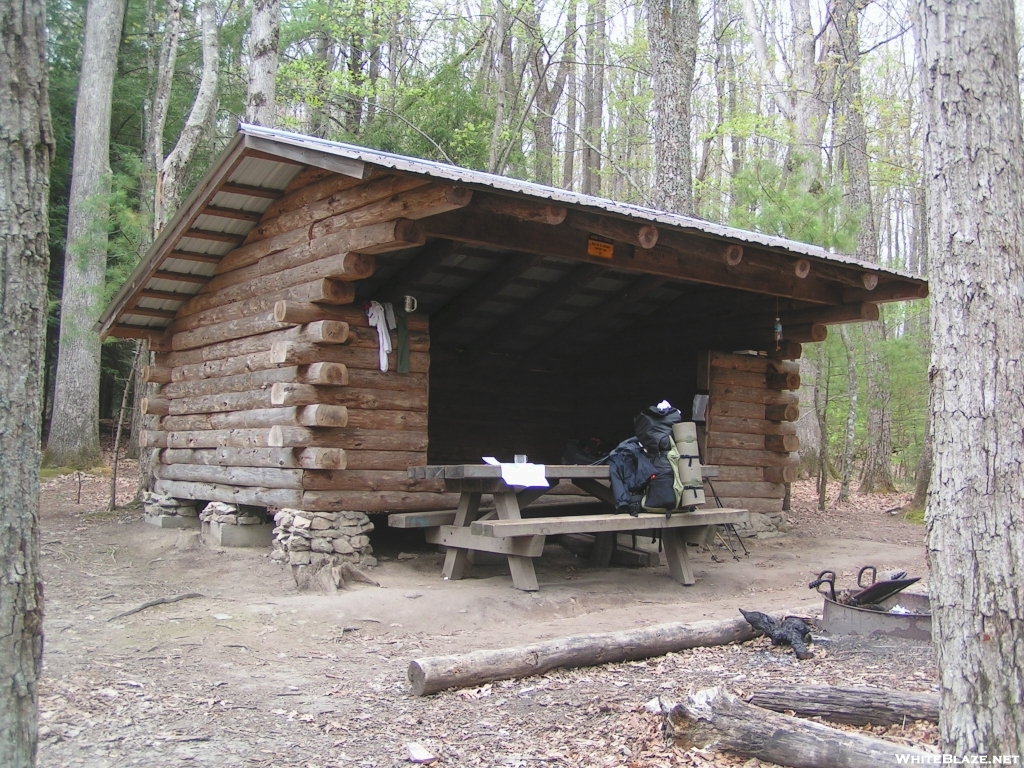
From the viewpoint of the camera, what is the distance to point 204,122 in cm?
1321

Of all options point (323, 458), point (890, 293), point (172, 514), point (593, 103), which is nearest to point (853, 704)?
point (323, 458)

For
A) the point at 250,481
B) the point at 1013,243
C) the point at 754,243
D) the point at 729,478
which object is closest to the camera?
the point at 1013,243

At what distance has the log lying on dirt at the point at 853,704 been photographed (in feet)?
13.7

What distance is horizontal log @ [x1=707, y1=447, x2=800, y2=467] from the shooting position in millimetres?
11508

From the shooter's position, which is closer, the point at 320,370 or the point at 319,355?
the point at 320,370

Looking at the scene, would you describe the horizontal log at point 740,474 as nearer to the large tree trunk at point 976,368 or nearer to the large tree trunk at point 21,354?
the large tree trunk at point 976,368

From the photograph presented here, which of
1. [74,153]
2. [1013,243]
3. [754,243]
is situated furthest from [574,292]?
[74,153]

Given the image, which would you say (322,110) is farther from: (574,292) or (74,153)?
(574,292)

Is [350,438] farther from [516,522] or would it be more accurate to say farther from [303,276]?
[516,522]

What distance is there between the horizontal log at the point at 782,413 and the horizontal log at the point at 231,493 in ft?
22.4

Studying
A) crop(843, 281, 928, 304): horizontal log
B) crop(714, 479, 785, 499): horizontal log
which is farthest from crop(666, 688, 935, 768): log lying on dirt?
crop(714, 479, 785, 499): horizontal log

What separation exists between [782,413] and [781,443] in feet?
1.38

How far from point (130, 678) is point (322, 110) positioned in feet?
60.0

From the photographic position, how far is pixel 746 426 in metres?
11.9
